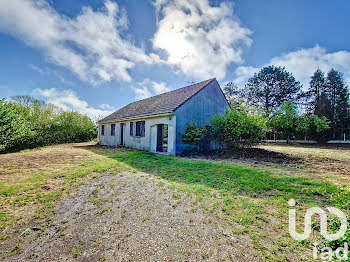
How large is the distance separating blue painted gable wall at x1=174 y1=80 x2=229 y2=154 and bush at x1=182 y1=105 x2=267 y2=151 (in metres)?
0.50

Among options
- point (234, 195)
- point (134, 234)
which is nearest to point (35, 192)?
point (134, 234)

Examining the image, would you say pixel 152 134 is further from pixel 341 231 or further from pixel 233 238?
pixel 341 231

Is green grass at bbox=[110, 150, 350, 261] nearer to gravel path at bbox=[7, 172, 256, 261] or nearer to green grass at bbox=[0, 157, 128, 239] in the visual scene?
gravel path at bbox=[7, 172, 256, 261]

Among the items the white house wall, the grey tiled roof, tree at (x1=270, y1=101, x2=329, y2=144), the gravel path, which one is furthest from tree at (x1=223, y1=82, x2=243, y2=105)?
the gravel path

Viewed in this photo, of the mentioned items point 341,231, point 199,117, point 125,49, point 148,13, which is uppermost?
point 148,13

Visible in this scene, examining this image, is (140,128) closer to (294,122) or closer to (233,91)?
(294,122)

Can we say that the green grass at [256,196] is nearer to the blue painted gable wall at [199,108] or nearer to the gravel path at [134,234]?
the gravel path at [134,234]

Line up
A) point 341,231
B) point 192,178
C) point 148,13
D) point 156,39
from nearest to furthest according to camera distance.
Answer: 1. point 341,231
2. point 192,178
3. point 148,13
4. point 156,39

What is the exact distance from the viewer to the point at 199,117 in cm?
1182

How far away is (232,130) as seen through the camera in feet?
32.5

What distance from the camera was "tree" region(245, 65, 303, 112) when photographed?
Answer: 3066cm

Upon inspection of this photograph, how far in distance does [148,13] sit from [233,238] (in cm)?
1098

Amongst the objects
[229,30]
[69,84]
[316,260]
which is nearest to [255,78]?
[229,30]

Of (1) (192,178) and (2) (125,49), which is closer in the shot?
(1) (192,178)
